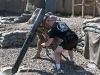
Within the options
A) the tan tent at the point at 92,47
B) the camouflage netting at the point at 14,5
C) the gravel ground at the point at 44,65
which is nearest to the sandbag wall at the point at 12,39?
the gravel ground at the point at 44,65

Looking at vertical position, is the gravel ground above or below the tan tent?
below

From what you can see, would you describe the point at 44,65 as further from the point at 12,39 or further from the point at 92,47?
the point at 12,39

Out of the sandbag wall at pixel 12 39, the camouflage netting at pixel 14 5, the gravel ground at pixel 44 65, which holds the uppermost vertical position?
the camouflage netting at pixel 14 5

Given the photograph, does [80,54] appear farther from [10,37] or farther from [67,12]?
[67,12]

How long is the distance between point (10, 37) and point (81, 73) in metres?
3.29

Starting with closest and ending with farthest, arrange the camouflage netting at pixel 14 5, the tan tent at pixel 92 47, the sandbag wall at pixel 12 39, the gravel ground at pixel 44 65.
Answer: the gravel ground at pixel 44 65 → the tan tent at pixel 92 47 → the sandbag wall at pixel 12 39 → the camouflage netting at pixel 14 5

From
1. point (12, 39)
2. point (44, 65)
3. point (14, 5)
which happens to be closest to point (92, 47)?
point (44, 65)

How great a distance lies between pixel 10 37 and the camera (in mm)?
7570

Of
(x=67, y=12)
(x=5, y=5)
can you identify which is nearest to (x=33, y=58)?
(x=67, y=12)

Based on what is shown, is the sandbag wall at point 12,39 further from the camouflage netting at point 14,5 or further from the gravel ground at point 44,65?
the camouflage netting at point 14,5

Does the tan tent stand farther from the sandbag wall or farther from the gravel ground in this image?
the sandbag wall

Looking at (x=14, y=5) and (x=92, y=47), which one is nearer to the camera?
(x=92, y=47)

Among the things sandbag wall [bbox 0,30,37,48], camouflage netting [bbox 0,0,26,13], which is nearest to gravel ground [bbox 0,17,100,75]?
sandbag wall [bbox 0,30,37,48]

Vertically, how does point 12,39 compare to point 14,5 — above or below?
below
